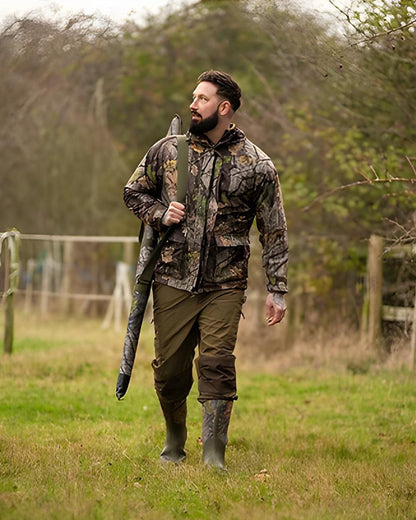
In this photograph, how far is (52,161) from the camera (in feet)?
73.5

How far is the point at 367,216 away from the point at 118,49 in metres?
Answer: 12.3

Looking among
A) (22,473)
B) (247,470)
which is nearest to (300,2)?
(247,470)

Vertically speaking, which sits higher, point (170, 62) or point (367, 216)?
point (170, 62)

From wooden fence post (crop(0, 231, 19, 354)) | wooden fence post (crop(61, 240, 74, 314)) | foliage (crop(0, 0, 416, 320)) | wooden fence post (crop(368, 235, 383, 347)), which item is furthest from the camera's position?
wooden fence post (crop(61, 240, 74, 314))

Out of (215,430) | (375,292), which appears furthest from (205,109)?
(375,292)

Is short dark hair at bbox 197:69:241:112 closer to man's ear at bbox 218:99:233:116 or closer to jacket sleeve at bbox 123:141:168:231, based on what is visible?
man's ear at bbox 218:99:233:116

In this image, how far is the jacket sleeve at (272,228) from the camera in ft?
19.2

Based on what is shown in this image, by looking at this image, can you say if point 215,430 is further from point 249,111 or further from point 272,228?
point 249,111

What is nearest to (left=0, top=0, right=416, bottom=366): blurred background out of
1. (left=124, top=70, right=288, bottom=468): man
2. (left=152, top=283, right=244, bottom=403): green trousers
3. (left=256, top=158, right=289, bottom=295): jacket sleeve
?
(left=256, top=158, right=289, bottom=295): jacket sleeve

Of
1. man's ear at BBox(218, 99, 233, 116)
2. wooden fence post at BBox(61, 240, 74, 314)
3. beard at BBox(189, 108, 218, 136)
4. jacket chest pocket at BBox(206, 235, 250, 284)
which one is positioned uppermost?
man's ear at BBox(218, 99, 233, 116)

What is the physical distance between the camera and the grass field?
4.68 meters

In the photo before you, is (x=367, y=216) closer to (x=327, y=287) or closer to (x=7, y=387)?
(x=327, y=287)

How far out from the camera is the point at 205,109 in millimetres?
5844

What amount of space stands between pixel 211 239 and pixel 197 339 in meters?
0.66
